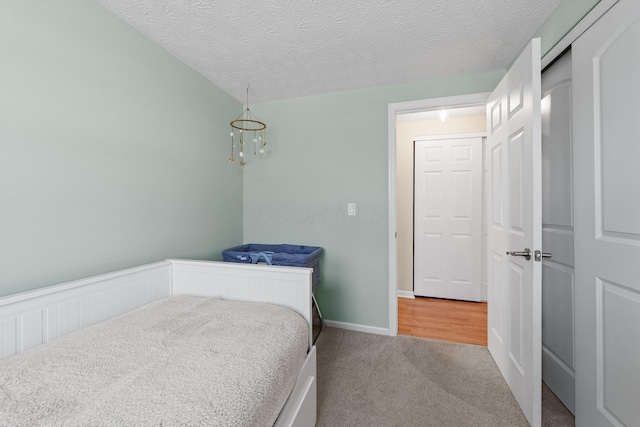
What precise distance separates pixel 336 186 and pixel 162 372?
6.51ft

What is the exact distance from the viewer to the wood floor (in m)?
2.35

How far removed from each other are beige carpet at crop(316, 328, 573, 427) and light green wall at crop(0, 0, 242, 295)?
1470 millimetres

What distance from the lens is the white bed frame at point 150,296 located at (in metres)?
1.04

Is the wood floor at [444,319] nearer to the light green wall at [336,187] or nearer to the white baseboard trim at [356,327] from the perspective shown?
the white baseboard trim at [356,327]

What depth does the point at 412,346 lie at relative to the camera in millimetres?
2154

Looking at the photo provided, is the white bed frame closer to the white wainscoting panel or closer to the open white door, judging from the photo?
the white wainscoting panel

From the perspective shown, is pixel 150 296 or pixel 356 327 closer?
pixel 150 296

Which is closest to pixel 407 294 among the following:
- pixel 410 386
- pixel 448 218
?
pixel 448 218

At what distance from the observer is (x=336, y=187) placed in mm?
2525

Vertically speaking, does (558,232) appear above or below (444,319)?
above

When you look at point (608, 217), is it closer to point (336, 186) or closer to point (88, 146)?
point (336, 186)

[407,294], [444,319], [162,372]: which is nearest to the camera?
[162,372]

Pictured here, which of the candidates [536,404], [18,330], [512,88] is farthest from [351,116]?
[18,330]

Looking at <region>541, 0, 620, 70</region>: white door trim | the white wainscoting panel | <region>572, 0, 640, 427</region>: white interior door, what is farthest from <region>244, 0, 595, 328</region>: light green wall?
the white wainscoting panel
